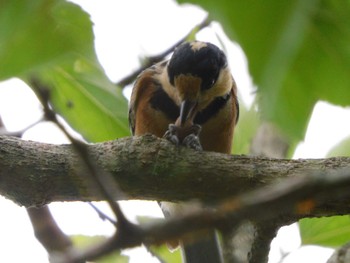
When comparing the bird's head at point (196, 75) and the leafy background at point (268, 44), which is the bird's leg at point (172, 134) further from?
the leafy background at point (268, 44)

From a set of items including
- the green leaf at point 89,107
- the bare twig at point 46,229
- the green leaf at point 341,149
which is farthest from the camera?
the bare twig at point 46,229

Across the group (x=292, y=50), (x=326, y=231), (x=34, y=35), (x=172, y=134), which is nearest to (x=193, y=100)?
(x=172, y=134)

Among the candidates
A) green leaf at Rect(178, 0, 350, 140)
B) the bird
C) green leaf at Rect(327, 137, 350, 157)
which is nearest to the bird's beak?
the bird

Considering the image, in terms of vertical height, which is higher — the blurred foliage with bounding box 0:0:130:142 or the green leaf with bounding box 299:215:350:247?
the green leaf with bounding box 299:215:350:247

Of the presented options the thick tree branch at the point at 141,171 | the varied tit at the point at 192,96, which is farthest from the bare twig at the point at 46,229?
the varied tit at the point at 192,96

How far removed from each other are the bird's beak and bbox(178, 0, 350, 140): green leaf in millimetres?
2535

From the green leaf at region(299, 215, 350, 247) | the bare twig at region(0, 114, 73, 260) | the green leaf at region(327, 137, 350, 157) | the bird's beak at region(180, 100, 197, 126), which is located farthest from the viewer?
the bird's beak at region(180, 100, 197, 126)

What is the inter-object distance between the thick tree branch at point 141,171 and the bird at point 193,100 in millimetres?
907

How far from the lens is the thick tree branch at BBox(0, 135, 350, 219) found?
230 cm

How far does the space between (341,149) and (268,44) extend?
5.67ft

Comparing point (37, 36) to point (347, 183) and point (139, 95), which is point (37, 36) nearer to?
point (347, 183)

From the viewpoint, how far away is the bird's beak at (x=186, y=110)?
331 centimetres

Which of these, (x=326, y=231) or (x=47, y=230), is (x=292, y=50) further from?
(x=47, y=230)

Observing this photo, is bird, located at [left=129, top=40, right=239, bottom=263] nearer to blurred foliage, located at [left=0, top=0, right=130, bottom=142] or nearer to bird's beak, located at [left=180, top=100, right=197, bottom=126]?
bird's beak, located at [left=180, top=100, right=197, bottom=126]
